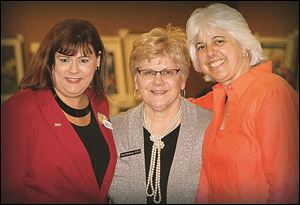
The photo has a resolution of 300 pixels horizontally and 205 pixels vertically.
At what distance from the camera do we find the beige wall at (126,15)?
2.55m

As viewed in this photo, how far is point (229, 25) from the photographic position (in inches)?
73.7

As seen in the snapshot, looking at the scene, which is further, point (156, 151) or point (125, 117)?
point (125, 117)

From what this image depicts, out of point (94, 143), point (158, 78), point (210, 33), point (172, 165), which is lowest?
point (172, 165)

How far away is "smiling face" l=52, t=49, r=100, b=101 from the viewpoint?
1.81 meters

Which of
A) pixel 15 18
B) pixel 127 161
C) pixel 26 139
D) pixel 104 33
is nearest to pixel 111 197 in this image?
pixel 127 161

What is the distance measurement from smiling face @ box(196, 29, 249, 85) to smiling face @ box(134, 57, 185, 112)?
192mm

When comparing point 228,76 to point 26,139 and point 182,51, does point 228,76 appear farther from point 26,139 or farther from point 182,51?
point 26,139

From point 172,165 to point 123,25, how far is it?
67.2 inches

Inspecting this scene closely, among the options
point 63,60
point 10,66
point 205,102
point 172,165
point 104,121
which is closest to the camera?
point 63,60

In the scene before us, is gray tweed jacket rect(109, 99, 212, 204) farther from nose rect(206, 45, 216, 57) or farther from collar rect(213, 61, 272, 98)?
nose rect(206, 45, 216, 57)

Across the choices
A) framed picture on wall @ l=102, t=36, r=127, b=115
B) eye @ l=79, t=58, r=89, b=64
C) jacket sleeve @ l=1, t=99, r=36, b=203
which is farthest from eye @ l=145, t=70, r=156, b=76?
framed picture on wall @ l=102, t=36, r=127, b=115

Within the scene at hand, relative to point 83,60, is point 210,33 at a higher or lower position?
higher

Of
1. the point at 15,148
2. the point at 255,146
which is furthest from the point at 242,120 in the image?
the point at 15,148

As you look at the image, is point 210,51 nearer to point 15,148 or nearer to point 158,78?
point 158,78
